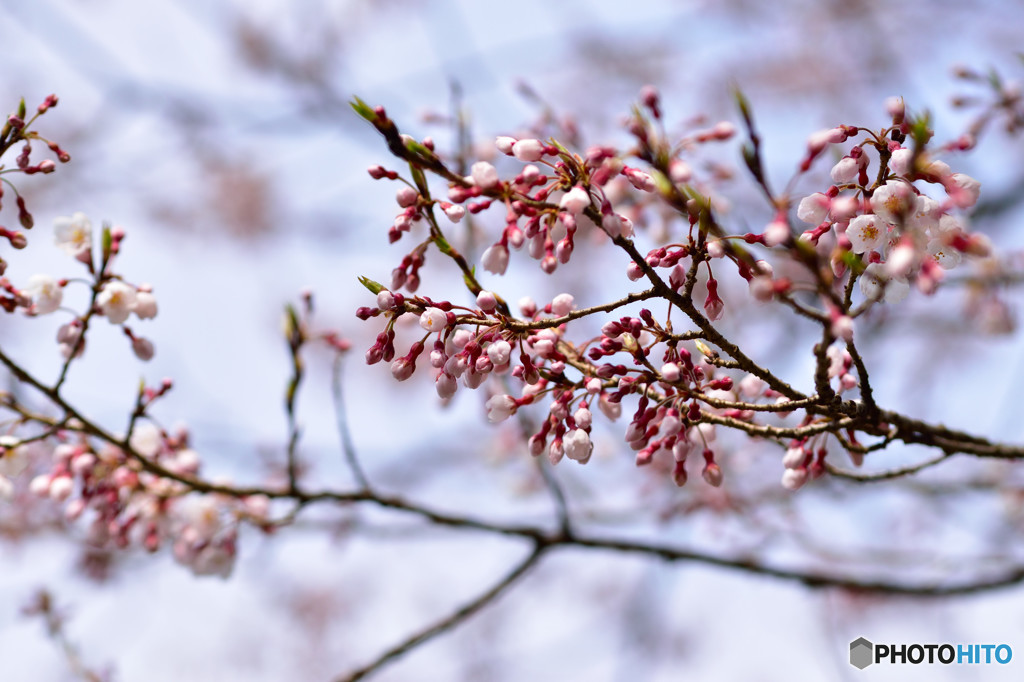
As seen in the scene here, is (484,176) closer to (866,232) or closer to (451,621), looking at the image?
(866,232)

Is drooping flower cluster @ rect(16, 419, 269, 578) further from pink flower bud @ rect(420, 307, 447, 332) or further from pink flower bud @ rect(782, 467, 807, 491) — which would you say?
pink flower bud @ rect(782, 467, 807, 491)

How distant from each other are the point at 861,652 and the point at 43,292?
3.79 meters

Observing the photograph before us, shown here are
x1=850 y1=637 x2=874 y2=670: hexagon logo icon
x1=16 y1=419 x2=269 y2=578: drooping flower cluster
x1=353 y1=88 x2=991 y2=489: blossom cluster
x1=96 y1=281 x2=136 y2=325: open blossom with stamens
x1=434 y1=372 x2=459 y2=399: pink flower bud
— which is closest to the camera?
x1=353 y1=88 x2=991 y2=489: blossom cluster

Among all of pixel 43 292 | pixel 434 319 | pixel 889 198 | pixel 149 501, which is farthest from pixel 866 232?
pixel 149 501

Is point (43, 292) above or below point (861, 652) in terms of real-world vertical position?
above

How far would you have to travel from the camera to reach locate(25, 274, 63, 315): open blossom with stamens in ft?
6.70

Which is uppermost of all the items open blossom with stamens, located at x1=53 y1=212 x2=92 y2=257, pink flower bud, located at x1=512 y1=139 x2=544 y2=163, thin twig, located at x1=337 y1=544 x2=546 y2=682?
open blossom with stamens, located at x1=53 y1=212 x2=92 y2=257

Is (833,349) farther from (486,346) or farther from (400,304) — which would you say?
(400,304)

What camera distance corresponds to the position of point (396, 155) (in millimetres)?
1435

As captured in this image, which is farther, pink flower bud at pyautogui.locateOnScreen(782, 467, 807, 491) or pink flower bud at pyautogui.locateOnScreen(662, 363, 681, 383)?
pink flower bud at pyautogui.locateOnScreen(782, 467, 807, 491)

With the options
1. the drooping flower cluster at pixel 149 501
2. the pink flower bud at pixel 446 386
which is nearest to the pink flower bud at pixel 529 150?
the pink flower bud at pixel 446 386

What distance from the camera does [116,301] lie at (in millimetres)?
2064

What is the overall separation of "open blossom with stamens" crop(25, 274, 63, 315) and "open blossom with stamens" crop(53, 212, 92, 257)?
119mm

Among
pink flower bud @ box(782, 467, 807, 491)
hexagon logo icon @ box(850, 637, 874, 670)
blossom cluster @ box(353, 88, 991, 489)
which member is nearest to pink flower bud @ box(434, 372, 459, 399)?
blossom cluster @ box(353, 88, 991, 489)
